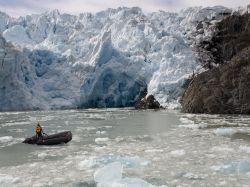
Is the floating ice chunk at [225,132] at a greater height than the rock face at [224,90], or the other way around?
the rock face at [224,90]

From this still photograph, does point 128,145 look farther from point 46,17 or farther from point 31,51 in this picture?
point 46,17

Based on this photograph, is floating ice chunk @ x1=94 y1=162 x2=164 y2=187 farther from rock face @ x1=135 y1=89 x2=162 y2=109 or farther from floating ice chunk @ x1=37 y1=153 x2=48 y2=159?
rock face @ x1=135 y1=89 x2=162 y2=109

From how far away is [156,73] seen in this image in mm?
57531

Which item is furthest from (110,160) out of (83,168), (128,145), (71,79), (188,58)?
(71,79)

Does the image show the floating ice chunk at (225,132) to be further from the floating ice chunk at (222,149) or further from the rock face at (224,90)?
the rock face at (224,90)

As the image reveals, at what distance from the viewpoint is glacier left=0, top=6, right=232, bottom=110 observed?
5575 cm

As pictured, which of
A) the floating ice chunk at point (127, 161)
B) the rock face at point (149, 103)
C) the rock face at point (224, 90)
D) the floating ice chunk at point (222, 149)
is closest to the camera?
the floating ice chunk at point (127, 161)

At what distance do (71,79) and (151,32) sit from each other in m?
15.8

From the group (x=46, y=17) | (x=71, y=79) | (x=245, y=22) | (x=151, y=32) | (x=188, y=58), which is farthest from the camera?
(x=46, y=17)

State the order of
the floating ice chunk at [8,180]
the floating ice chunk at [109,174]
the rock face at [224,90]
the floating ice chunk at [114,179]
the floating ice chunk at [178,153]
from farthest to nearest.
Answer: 1. the rock face at [224,90]
2. the floating ice chunk at [178,153]
3. the floating ice chunk at [8,180]
4. the floating ice chunk at [109,174]
5. the floating ice chunk at [114,179]

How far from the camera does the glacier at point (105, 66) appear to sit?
183 ft

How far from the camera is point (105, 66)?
61969 mm

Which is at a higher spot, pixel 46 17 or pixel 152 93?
pixel 46 17

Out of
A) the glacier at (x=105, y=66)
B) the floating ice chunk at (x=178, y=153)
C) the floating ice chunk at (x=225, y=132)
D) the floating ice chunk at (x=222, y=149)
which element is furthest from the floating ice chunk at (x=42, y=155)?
the glacier at (x=105, y=66)
